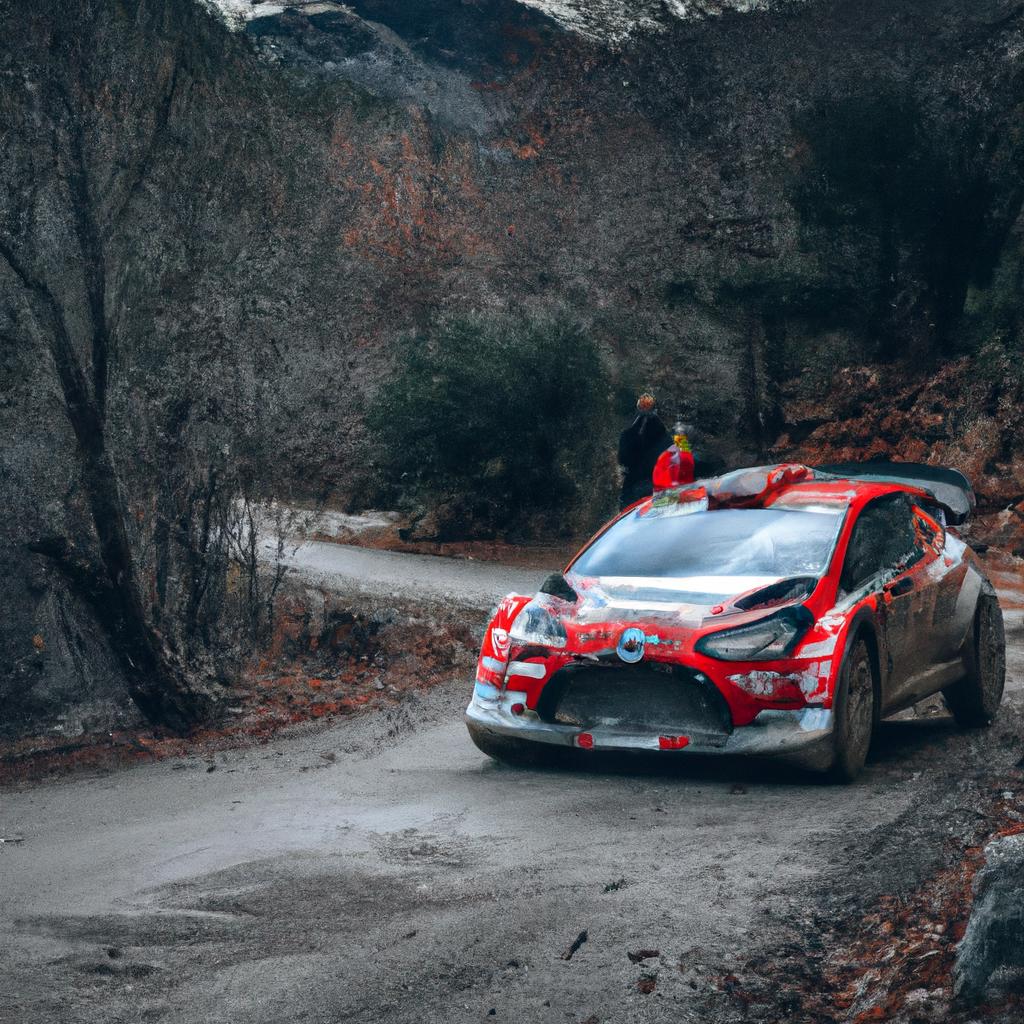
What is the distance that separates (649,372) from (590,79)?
5.06m

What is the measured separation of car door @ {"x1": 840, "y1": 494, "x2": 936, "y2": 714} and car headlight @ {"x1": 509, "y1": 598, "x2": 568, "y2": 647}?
5.03 feet

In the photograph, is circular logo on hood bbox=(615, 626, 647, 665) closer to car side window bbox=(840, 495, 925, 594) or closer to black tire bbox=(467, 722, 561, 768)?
black tire bbox=(467, 722, 561, 768)

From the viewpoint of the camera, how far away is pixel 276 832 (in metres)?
6.88

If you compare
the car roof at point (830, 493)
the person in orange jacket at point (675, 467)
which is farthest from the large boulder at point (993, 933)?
the person in orange jacket at point (675, 467)

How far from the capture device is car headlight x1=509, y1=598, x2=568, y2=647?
24.9 ft

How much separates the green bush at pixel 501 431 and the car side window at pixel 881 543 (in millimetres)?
10826

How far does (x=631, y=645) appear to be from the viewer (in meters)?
7.30

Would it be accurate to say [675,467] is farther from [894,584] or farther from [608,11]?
[608,11]

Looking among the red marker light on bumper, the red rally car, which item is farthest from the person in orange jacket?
the red marker light on bumper

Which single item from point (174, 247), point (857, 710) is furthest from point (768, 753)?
point (174, 247)

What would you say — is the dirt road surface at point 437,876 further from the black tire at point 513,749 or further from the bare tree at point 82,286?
the bare tree at point 82,286

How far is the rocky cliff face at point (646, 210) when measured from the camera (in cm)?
2034

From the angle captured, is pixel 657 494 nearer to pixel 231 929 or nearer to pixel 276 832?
pixel 276 832

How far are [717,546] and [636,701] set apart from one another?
126 centimetres
